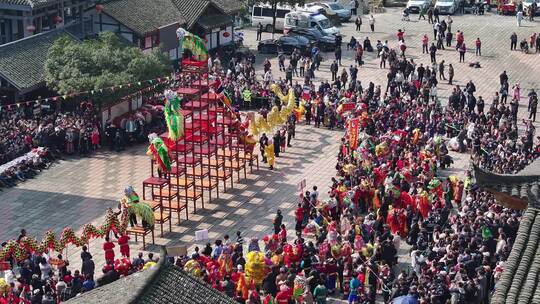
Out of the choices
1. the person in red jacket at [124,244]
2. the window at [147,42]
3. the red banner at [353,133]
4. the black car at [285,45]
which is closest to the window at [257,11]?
the black car at [285,45]

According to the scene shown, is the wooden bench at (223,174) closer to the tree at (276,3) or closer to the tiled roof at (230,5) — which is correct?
the tiled roof at (230,5)

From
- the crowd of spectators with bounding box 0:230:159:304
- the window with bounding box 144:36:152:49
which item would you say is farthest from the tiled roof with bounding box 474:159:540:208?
the window with bounding box 144:36:152:49

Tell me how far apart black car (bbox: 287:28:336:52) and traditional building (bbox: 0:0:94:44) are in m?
15.2

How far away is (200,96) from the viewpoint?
3809 cm

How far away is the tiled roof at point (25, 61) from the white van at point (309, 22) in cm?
1845

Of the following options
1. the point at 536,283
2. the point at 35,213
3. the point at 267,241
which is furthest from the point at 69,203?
the point at 536,283

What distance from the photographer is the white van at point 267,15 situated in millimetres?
66562

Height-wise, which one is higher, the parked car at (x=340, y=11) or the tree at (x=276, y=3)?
the tree at (x=276, y=3)

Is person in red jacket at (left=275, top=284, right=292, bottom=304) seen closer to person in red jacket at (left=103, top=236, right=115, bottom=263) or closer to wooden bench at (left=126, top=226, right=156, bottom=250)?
person in red jacket at (left=103, top=236, right=115, bottom=263)

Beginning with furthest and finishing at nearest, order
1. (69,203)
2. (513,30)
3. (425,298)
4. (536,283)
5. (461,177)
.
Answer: (513,30)
(461,177)
(69,203)
(425,298)
(536,283)

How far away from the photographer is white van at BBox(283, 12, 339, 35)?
63.0m

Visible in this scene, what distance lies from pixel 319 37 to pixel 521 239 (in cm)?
4743

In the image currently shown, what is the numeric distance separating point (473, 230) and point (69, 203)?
15705mm

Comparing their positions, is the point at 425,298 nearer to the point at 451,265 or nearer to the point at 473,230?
the point at 451,265
